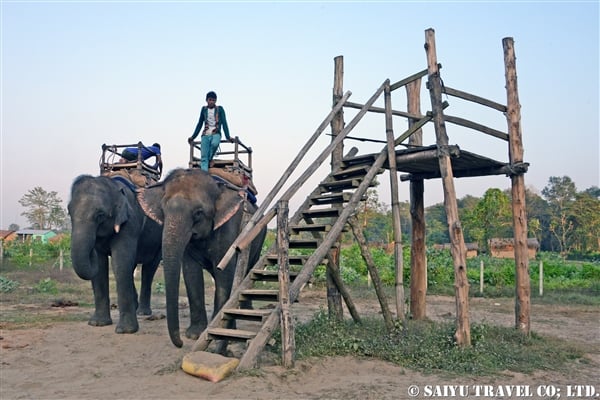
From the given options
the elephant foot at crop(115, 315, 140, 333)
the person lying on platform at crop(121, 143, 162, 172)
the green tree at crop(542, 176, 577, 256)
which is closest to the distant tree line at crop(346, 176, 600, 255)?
the green tree at crop(542, 176, 577, 256)

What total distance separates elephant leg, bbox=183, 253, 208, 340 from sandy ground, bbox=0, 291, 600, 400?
10.5 inches

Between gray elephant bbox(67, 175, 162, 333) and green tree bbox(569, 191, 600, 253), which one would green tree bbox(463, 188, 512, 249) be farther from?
gray elephant bbox(67, 175, 162, 333)

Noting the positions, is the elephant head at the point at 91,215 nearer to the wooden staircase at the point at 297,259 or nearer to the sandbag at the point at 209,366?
the wooden staircase at the point at 297,259

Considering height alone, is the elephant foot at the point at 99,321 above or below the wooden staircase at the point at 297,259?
below

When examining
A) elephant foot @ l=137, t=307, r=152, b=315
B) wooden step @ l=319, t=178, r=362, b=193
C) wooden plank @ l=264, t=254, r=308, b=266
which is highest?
wooden step @ l=319, t=178, r=362, b=193

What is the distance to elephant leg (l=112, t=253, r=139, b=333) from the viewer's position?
9.41m

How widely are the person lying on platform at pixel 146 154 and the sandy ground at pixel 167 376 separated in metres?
4.13

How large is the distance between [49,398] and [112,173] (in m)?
6.64

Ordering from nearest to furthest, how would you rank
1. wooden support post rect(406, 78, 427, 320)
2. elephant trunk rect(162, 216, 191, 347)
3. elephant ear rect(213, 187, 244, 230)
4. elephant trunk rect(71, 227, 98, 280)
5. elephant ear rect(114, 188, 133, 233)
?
1. elephant trunk rect(162, 216, 191, 347)
2. elephant ear rect(213, 187, 244, 230)
3. elephant trunk rect(71, 227, 98, 280)
4. elephant ear rect(114, 188, 133, 233)
5. wooden support post rect(406, 78, 427, 320)

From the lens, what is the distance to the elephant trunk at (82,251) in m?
8.79

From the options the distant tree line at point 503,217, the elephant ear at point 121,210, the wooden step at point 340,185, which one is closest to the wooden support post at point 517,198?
the wooden step at point 340,185

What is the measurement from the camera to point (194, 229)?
7.87 metres

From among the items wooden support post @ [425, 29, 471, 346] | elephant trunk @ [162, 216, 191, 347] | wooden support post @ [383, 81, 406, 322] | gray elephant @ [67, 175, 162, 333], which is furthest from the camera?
gray elephant @ [67, 175, 162, 333]

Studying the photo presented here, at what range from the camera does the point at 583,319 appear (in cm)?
1311
